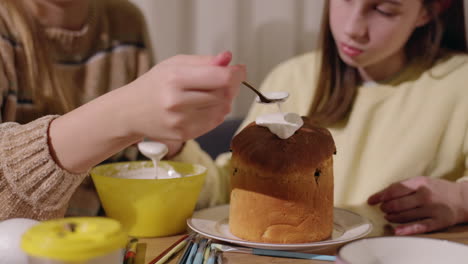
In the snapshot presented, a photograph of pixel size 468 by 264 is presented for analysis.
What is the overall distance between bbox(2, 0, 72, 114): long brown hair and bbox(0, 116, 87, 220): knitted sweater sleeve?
0.25 metres

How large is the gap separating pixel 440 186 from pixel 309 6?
1.05 meters

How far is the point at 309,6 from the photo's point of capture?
5.95 feet

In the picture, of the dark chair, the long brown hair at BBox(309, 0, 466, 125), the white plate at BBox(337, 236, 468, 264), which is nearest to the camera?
the white plate at BBox(337, 236, 468, 264)

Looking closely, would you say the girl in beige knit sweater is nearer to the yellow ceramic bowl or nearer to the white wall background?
the yellow ceramic bowl

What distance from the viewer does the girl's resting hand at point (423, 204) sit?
35.8 inches

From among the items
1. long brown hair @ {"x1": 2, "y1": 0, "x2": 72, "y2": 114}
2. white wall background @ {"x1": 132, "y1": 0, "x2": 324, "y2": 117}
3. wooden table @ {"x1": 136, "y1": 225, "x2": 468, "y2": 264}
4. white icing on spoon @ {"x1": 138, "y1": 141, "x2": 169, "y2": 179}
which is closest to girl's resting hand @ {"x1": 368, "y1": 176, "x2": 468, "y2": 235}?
wooden table @ {"x1": 136, "y1": 225, "x2": 468, "y2": 264}

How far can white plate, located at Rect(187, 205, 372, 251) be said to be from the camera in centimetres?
74

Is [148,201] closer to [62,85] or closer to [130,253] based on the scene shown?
[130,253]

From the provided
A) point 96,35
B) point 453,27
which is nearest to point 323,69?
point 453,27

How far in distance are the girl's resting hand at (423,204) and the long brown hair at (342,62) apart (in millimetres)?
380

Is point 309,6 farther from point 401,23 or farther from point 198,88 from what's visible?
point 198,88

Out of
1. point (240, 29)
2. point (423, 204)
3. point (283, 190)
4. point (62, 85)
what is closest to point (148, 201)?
point (283, 190)

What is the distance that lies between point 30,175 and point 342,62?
971 millimetres

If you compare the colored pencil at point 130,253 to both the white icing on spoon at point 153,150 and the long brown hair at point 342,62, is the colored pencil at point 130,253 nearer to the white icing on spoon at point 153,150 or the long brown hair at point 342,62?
the white icing on spoon at point 153,150
